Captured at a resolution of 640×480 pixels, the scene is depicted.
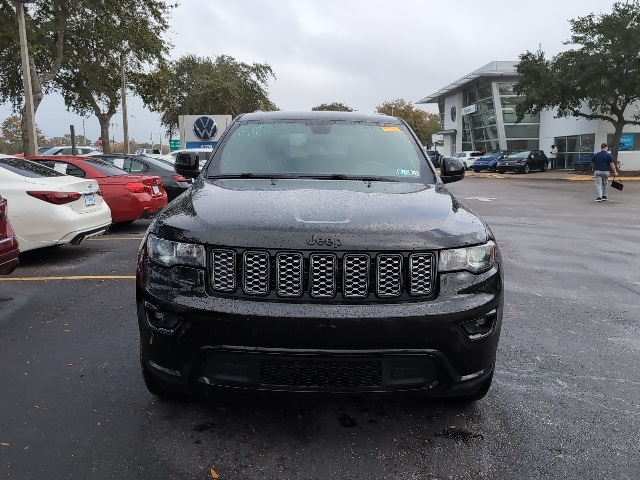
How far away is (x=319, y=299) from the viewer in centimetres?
273

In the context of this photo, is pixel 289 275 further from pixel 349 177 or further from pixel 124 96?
pixel 124 96

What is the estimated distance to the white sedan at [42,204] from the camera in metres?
7.19

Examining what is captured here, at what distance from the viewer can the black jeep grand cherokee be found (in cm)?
269

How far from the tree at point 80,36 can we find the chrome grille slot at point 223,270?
2151cm

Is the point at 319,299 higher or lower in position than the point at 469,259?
lower

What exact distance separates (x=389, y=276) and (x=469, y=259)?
1.45ft

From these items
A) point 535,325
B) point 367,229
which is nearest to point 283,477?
point 367,229

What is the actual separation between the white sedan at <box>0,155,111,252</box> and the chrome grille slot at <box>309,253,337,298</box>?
566cm

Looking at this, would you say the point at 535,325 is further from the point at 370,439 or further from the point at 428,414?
the point at 370,439

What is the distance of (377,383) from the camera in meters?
2.76

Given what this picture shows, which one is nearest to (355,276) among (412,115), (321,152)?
(321,152)

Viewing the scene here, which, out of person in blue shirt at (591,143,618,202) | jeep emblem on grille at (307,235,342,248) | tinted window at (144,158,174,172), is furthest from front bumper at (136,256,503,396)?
person in blue shirt at (591,143,618,202)

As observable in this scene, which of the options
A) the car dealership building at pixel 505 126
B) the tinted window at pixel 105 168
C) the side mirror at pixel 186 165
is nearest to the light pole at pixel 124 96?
the tinted window at pixel 105 168

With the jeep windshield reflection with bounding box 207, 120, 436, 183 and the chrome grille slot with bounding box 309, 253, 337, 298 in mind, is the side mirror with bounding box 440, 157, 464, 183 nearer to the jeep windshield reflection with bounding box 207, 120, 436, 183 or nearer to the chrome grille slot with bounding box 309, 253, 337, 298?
the jeep windshield reflection with bounding box 207, 120, 436, 183
